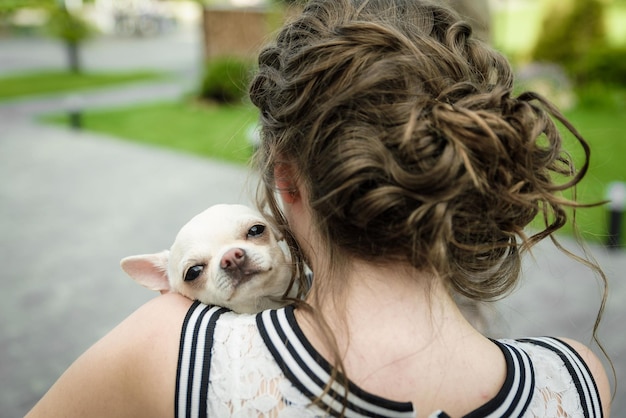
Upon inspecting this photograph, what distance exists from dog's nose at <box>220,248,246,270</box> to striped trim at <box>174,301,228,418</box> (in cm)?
41

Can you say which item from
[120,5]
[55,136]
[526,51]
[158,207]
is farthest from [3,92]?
[120,5]

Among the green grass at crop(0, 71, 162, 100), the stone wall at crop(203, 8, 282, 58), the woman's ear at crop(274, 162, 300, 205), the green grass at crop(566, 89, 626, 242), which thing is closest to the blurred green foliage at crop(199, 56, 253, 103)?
the stone wall at crop(203, 8, 282, 58)

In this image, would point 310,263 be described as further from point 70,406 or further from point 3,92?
point 3,92

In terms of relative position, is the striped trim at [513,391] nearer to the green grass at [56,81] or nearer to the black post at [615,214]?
the black post at [615,214]

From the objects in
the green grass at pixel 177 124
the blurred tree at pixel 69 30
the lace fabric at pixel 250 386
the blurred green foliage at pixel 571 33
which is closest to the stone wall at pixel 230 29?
the green grass at pixel 177 124

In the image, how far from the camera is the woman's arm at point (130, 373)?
1256 millimetres

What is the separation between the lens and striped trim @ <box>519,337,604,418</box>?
137 centimetres

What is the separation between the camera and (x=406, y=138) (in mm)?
1147

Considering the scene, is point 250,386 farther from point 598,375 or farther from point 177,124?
point 177,124

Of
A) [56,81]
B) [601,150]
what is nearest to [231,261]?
[601,150]

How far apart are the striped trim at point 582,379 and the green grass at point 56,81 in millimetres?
13348

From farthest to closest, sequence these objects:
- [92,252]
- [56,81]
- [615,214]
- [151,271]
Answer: [56,81], [92,252], [615,214], [151,271]

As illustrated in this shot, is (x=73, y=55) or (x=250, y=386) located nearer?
(x=250, y=386)

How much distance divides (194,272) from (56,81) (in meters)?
15.0
